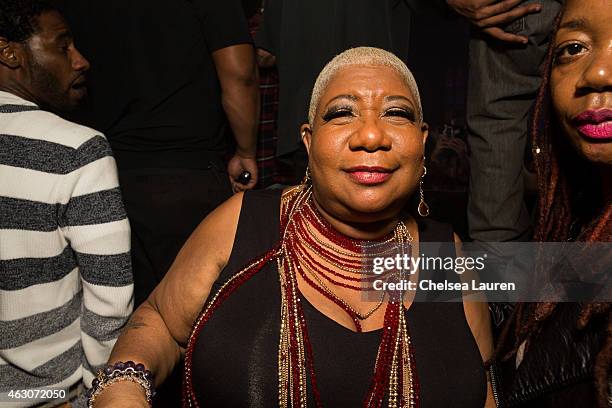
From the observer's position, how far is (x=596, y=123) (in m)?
1.25

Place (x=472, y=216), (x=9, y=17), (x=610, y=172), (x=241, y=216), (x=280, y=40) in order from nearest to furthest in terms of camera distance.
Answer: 1. (x=610, y=172)
2. (x=241, y=216)
3. (x=9, y=17)
4. (x=472, y=216)
5. (x=280, y=40)

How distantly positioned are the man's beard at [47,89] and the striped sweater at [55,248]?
0.12 m

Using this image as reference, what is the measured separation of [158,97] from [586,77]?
139 cm

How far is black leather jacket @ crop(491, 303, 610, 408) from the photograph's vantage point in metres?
1.26

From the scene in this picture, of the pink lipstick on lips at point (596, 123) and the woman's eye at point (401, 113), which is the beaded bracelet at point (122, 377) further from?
the pink lipstick on lips at point (596, 123)

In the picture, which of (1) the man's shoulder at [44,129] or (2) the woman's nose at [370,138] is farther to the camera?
(1) the man's shoulder at [44,129]

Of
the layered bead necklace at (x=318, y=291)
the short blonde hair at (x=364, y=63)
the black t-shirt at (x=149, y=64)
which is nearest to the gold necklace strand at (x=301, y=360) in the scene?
the layered bead necklace at (x=318, y=291)

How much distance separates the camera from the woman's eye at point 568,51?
1320mm

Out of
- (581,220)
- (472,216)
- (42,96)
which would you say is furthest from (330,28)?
(581,220)

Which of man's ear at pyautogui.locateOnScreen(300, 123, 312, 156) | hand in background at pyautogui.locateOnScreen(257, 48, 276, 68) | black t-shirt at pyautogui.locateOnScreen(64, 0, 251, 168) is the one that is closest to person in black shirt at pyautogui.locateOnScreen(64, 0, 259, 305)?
black t-shirt at pyautogui.locateOnScreen(64, 0, 251, 168)

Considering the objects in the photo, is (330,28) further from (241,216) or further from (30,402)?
(30,402)

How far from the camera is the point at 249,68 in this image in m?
2.26

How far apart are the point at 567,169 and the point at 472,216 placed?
2.00 feet

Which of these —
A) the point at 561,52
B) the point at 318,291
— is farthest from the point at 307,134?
the point at 561,52
